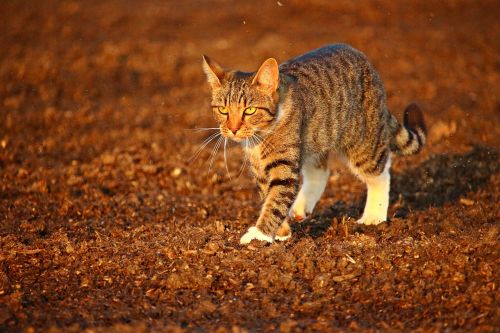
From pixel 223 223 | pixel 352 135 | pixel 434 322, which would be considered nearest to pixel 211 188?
pixel 223 223

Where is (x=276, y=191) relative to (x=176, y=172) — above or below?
above

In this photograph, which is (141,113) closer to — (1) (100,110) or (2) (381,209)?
(1) (100,110)

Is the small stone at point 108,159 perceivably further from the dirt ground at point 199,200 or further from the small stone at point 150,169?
the small stone at point 150,169

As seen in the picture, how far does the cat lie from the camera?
6.79 metres

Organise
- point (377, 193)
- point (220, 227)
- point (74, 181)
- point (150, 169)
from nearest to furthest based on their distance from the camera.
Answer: point (220, 227)
point (377, 193)
point (74, 181)
point (150, 169)

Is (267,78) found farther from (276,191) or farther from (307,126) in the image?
(276,191)

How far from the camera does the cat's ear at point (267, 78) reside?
22.0 feet

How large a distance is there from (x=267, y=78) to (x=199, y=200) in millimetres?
2732

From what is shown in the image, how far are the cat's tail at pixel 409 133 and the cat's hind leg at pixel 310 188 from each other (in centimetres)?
84

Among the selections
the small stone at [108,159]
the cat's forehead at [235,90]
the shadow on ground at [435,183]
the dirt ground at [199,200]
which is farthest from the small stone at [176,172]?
the cat's forehead at [235,90]

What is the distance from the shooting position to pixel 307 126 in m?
7.21

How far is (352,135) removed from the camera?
25.1 ft

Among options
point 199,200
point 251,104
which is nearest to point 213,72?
point 251,104

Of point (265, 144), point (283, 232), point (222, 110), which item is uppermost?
point (222, 110)
